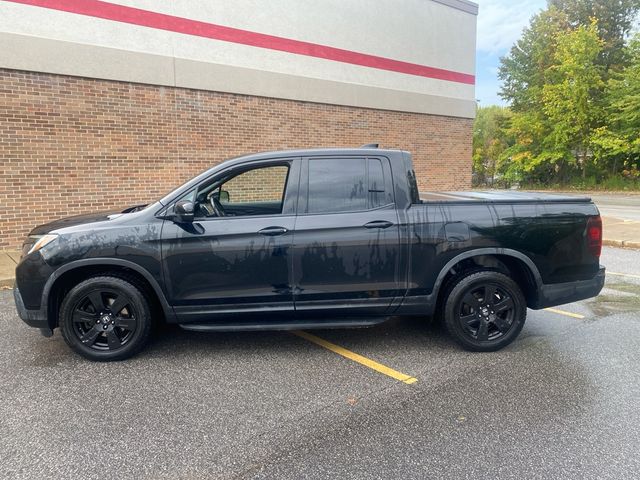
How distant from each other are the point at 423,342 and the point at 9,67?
8.61m

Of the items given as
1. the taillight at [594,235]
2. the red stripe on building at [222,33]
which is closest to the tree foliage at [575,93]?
the red stripe on building at [222,33]

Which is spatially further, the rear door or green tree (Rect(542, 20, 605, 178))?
green tree (Rect(542, 20, 605, 178))

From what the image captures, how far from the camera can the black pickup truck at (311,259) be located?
380 centimetres

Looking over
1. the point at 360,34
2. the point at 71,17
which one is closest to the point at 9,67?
the point at 71,17

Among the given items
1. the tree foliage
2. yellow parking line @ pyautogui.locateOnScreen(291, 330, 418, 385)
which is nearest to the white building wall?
yellow parking line @ pyautogui.locateOnScreen(291, 330, 418, 385)

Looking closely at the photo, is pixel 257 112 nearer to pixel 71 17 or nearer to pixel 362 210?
pixel 71 17

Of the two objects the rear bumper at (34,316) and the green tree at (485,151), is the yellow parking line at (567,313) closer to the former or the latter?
the rear bumper at (34,316)

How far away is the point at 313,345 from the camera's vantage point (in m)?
4.28

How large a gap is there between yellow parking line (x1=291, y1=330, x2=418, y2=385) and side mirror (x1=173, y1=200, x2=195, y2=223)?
1635 mm

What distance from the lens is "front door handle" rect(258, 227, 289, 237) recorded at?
3812 mm

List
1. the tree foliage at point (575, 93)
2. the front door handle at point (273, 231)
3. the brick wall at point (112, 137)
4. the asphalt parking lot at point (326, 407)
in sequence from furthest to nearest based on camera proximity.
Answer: the tree foliage at point (575, 93)
the brick wall at point (112, 137)
the front door handle at point (273, 231)
the asphalt parking lot at point (326, 407)

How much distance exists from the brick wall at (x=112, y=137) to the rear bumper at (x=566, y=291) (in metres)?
8.05

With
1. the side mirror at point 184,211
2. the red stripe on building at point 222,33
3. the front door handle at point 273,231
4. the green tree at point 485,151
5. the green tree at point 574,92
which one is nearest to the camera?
the side mirror at point 184,211

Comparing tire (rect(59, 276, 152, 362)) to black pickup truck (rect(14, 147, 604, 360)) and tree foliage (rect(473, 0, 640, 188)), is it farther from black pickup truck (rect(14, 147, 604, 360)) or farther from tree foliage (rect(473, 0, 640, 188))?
tree foliage (rect(473, 0, 640, 188))
